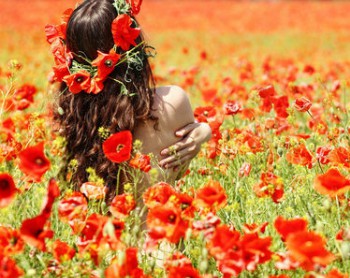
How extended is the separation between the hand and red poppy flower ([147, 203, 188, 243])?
0.84 m

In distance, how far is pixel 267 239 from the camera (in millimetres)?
1630

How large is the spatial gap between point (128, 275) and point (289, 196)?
1053 mm

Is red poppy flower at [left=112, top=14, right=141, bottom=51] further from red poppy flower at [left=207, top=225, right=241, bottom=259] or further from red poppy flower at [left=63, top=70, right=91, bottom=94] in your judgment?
red poppy flower at [left=207, top=225, right=241, bottom=259]

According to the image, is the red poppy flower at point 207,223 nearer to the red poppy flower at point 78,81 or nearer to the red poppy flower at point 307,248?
the red poppy flower at point 307,248

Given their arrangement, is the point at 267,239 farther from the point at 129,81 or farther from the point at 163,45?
the point at 163,45

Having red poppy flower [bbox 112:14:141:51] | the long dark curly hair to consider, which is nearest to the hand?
the long dark curly hair

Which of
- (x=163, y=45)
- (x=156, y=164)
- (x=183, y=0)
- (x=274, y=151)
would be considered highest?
(x=156, y=164)

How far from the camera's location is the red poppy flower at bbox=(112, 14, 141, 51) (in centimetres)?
243

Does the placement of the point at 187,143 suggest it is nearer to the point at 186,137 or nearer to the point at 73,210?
the point at 186,137

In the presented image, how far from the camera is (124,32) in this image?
8.07 ft

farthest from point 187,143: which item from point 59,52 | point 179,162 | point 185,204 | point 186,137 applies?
point 185,204

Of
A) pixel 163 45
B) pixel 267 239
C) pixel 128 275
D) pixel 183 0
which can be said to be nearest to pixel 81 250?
pixel 128 275

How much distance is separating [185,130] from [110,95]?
0.32m

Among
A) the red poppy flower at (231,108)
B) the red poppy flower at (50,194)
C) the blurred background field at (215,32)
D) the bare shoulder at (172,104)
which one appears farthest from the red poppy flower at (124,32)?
the blurred background field at (215,32)
